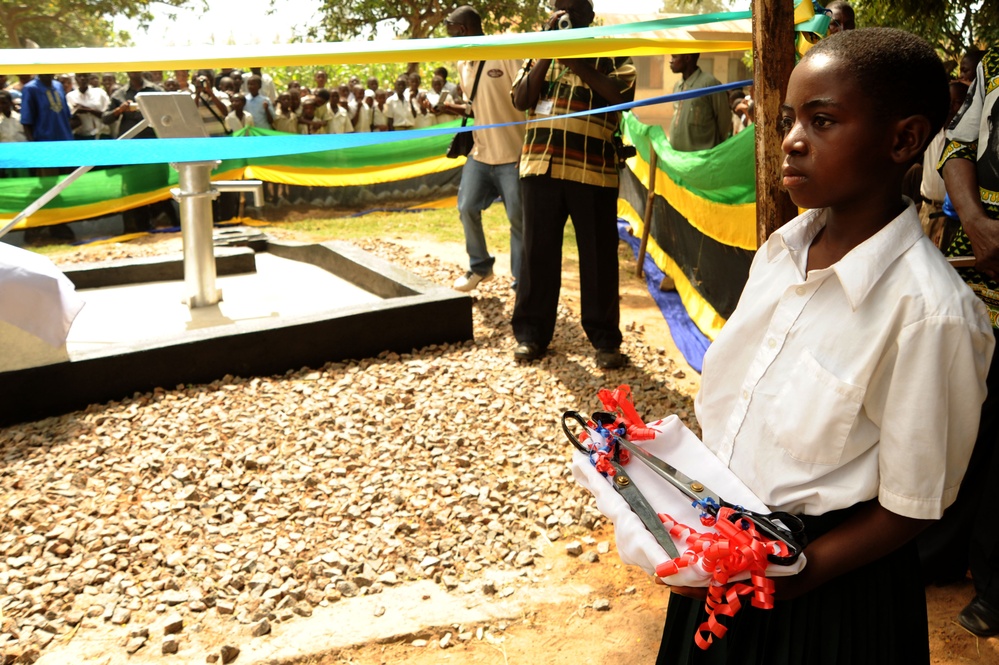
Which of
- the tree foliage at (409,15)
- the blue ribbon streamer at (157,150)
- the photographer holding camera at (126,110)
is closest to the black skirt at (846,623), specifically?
the blue ribbon streamer at (157,150)

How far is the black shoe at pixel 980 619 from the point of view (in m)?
2.49

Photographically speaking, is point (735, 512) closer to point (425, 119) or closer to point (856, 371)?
point (856, 371)

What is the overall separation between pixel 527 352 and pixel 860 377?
3644 millimetres

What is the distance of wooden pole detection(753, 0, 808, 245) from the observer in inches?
101

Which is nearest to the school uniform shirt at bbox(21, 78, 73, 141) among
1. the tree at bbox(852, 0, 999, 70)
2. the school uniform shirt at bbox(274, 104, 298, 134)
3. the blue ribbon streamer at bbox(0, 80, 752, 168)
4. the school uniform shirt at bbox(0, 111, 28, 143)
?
the school uniform shirt at bbox(0, 111, 28, 143)

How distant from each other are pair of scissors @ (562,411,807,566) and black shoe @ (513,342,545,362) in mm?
3402

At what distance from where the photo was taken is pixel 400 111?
42.8 ft

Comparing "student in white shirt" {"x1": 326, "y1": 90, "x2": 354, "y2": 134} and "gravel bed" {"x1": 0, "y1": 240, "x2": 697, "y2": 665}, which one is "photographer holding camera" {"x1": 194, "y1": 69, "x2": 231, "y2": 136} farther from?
"gravel bed" {"x1": 0, "y1": 240, "x2": 697, "y2": 665}

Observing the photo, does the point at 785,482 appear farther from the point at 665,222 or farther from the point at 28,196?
the point at 28,196

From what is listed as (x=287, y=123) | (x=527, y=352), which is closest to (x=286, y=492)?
(x=527, y=352)

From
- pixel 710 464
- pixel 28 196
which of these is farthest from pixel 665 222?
pixel 28 196

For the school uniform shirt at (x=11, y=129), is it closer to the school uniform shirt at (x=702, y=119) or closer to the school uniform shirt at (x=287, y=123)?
the school uniform shirt at (x=287, y=123)

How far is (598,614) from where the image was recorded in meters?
2.71

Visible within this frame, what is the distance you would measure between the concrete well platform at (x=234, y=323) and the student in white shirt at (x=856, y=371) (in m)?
3.50
